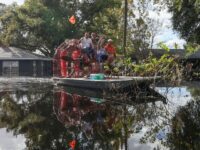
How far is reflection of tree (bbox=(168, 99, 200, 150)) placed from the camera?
7088mm

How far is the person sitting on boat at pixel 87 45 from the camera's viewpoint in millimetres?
22359

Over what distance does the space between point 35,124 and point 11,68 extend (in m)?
39.0

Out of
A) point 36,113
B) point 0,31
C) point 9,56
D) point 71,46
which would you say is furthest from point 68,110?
point 0,31

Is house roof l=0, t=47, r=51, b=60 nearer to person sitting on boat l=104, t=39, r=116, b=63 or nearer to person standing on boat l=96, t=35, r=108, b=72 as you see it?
person standing on boat l=96, t=35, r=108, b=72

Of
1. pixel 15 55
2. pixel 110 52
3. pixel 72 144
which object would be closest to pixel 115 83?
pixel 110 52

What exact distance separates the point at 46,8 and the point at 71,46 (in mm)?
28368

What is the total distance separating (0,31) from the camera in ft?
197

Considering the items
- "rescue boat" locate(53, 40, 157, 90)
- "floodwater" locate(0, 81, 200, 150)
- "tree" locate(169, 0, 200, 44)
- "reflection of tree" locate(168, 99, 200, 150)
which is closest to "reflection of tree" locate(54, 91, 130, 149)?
"floodwater" locate(0, 81, 200, 150)

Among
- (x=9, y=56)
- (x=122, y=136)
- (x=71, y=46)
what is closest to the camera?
(x=122, y=136)

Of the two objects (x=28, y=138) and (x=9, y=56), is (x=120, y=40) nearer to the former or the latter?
(x=9, y=56)

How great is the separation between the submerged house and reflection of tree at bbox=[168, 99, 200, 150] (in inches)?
1452

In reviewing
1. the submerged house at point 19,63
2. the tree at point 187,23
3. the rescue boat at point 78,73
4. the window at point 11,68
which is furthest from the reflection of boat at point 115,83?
the window at point 11,68

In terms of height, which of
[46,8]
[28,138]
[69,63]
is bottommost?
[28,138]

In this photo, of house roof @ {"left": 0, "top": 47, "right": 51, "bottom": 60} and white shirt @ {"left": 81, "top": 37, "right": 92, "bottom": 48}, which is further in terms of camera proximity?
house roof @ {"left": 0, "top": 47, "right": 51, "bottom": 60}
